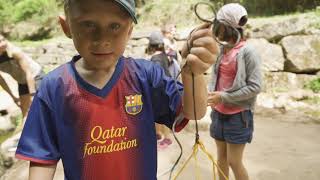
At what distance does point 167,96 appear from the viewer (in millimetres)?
1416

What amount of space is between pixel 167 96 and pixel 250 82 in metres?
1.51

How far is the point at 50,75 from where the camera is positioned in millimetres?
1355

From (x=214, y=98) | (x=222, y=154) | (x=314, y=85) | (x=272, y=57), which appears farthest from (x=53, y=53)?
(x=214, y=98)

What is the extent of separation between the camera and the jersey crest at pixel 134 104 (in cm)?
137

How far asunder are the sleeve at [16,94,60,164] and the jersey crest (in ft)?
0.86

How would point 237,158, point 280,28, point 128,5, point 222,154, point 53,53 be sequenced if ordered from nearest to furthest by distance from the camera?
point 128,5, point 237,158, point 222,154, point 280,28, point 53,53

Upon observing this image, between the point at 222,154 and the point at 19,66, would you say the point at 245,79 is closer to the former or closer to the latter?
the point at 222,154

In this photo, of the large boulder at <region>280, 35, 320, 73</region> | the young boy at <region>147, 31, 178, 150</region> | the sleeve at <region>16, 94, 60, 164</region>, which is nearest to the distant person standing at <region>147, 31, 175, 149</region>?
the young boy at <region>147, 31, 178, 150</region>

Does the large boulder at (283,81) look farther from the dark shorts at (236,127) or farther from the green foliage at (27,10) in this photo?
the green foliage at (27,10)

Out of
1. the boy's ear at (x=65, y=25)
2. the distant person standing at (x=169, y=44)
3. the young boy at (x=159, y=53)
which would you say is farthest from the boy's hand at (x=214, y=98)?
the distant person standing at (x=169, y=44)

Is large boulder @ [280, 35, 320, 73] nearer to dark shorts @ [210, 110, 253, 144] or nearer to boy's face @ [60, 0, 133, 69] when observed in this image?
dark shorts @ [210, 110, 253, 144]

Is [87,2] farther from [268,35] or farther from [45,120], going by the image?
[268,35]

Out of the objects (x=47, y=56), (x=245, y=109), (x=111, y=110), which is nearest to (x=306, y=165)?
(x=245, y=109)

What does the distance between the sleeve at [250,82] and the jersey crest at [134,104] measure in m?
1.51
